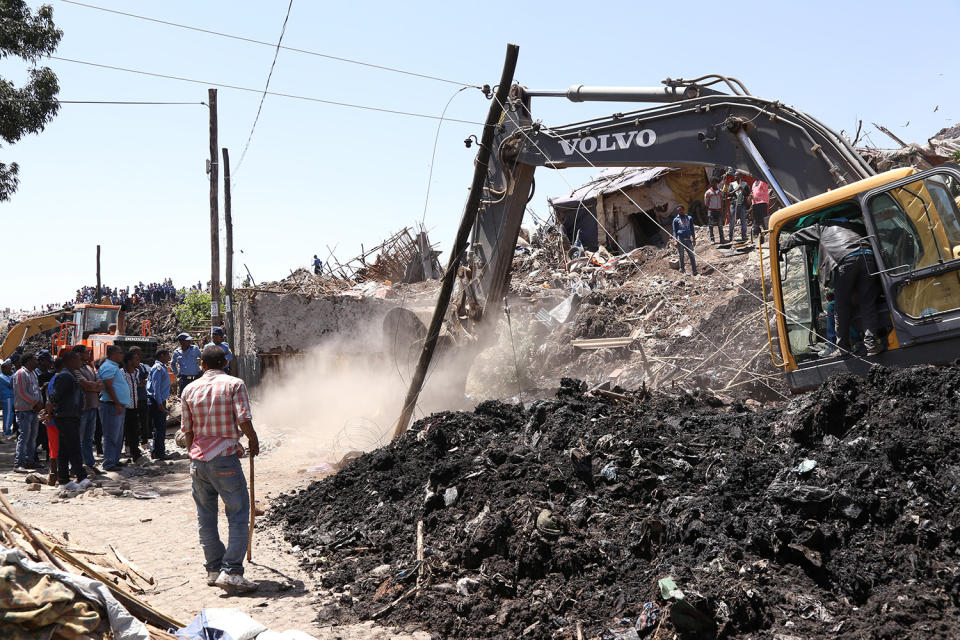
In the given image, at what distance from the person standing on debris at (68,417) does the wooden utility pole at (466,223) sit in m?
4.11

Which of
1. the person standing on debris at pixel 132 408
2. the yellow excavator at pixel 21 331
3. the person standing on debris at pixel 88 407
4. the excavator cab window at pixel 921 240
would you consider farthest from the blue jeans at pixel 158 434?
the yellow excavator at pixel 21 331

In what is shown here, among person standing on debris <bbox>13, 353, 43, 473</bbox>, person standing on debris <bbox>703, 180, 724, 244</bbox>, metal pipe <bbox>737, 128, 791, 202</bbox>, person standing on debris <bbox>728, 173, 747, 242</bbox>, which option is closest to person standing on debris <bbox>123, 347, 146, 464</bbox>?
person standing on debris <bbox>13, 353, 43, 473</bbox>

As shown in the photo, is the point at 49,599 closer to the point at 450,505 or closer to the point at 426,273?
the point at 450,505

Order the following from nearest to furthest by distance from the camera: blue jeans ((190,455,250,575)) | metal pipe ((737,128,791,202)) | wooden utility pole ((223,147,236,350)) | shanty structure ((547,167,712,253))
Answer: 1. blue jeans ((190,455,250,575))
2. metal pipe ((737,128,791,202))
3. wooden utility pole ((223,147,236,350))
4. shanty structure ((547,167,712,253))

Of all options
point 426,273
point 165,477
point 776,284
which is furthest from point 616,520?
point 426,273

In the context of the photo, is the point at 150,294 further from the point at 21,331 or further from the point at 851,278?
the point at 851,278

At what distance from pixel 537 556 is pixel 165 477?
7733 mm

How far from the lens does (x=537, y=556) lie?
5215 millimetres

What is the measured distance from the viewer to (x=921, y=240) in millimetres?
6223

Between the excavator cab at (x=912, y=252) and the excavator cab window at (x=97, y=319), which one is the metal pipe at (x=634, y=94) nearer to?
the excavator cab at (x=912, y=252)

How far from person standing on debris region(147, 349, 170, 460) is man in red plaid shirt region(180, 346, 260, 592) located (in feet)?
22.6

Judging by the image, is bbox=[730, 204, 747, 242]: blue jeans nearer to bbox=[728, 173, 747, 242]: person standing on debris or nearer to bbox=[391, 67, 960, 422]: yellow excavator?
bbox=[728, 173, 747, 242]: person standing on debris

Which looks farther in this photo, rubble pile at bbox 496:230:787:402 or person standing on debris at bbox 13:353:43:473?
rubble pile at bbox 496:230:787:402

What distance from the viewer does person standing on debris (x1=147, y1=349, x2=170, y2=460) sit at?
1233 centimetres
